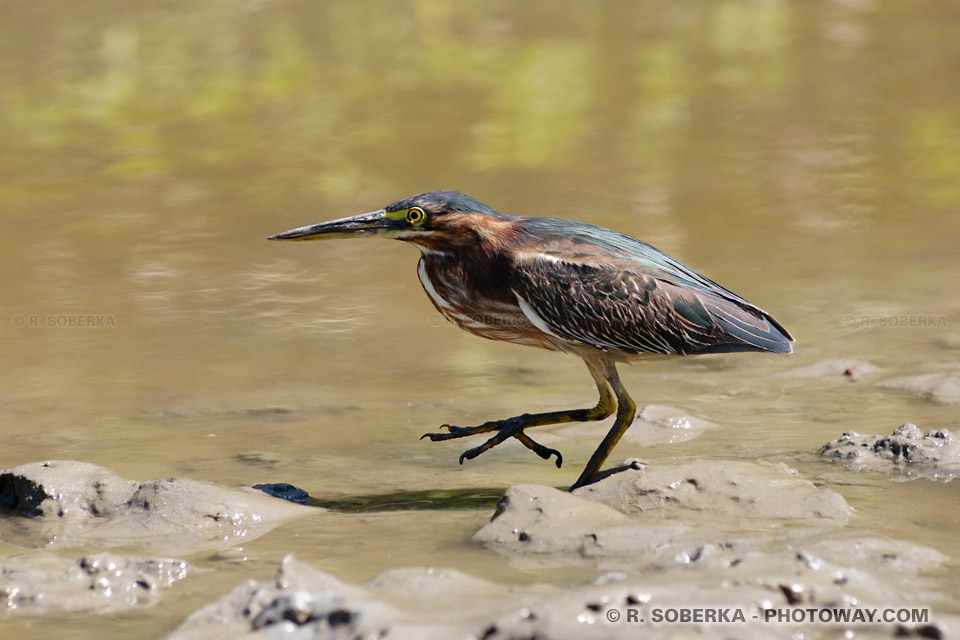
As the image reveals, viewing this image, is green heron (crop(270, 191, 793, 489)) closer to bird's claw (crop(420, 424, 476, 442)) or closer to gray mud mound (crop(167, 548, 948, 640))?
bird's claw (crop(420, 424, 476, 442))

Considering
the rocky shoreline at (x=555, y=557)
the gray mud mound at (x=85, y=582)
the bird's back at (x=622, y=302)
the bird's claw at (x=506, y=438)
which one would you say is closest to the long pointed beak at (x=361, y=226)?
the bird's back at (x=622, y=302)

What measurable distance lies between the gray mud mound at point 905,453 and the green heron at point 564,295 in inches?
23.0

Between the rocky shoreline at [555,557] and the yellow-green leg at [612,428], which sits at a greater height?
the yellow-green leg at [612,428]

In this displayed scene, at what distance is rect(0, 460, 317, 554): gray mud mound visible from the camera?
4.96 meters

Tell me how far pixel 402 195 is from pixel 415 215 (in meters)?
7.13

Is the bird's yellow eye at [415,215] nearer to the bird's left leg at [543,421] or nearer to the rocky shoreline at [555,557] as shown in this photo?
the bird's left leg at [543,421]

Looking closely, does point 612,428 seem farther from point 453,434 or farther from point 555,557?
point 555,557

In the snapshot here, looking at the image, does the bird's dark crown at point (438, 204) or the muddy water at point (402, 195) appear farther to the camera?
the muddy water at point (402, 195)

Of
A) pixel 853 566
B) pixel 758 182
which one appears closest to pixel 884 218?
pixel 758 182

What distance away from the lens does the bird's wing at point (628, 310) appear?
18.8ft

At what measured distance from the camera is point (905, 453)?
5.66 metres

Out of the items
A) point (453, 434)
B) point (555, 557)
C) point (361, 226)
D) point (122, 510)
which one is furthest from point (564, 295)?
point (122, 510)

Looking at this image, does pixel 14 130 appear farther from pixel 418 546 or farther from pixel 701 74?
pixel 418 546

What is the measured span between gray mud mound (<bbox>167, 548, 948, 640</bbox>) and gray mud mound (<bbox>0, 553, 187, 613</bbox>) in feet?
1.87
